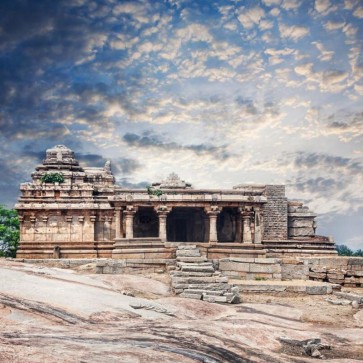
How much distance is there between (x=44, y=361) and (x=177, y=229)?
2340cm

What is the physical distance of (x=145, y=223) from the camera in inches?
1111

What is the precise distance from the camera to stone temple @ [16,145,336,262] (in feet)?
76.5

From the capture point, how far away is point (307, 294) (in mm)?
16797

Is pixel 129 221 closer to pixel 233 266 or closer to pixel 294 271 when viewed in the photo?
pixel 233 266

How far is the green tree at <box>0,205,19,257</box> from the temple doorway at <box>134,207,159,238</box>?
14968 millimetres

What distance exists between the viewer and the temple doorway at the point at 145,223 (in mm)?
27922

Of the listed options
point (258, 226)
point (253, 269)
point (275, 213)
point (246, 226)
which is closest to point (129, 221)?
point (246, 226)

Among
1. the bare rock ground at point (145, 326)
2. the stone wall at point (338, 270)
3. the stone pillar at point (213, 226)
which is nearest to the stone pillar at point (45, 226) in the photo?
the stone pillar at point (213, 226)

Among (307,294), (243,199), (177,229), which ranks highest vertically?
(243,199)

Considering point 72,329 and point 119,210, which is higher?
point 119,210

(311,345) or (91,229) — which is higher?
(91,229)

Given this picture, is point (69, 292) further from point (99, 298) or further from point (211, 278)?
point (211, 278)

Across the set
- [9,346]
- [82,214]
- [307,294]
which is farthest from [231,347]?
[82,214]

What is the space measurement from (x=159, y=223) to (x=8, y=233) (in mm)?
20281
